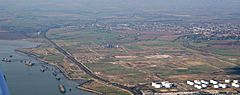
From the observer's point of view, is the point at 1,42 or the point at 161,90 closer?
the point at 161,90

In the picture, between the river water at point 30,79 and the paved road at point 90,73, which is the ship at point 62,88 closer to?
the river water at point 30,79

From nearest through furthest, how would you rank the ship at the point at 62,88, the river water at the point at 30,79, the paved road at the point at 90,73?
the river water at the point at 30,79 → the ship at the point at 62,88 → the paved road at the point at 90,73

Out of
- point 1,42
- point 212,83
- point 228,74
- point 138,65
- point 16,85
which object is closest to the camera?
point 16,85

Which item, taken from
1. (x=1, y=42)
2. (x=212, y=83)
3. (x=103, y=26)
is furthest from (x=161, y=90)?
(x=103, y=26)

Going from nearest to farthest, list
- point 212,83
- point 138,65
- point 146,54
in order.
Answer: point 212,83 < point 138,65 < point 146,54

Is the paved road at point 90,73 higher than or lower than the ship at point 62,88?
lower

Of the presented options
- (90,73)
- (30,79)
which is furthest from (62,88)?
(90,73)

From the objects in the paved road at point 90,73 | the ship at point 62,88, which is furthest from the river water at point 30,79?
the paved road at point 90,73

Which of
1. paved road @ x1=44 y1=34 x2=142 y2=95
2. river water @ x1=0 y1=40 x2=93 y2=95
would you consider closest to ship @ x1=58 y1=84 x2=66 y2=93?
river water @ x1=0 y1=40 x2=93 y2=95

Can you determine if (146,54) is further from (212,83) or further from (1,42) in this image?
(1,42)
